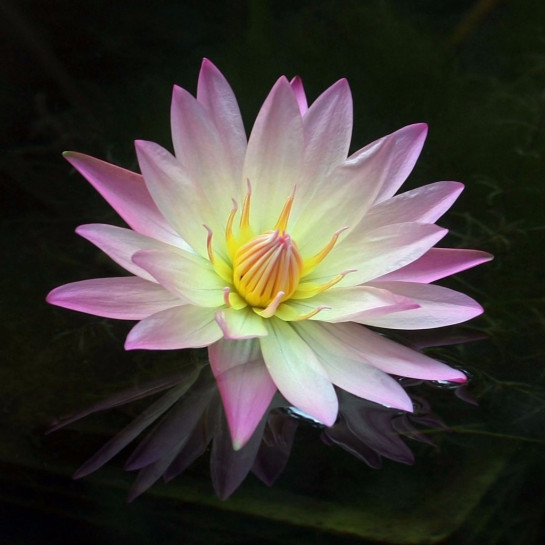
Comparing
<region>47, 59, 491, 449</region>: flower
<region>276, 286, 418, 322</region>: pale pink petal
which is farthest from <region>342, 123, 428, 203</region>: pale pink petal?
<region>276, 286, 418, 322</region>: pale pink petal

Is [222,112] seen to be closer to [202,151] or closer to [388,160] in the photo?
[202,151]

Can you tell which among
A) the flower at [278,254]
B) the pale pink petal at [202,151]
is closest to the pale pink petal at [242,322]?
the flower at [278,254]

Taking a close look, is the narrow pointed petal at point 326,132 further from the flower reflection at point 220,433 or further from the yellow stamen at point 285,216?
the flower reflection at point 220,433

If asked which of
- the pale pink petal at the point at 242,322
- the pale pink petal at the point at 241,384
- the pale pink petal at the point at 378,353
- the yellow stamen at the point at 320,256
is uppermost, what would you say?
the yellow stamen at the point at 320,256

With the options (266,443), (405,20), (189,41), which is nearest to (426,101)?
(405,20)

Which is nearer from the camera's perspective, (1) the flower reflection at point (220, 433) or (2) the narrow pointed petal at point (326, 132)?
(1) the flower reflection at point (220, 433)

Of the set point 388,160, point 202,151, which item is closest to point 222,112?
point 202,151
